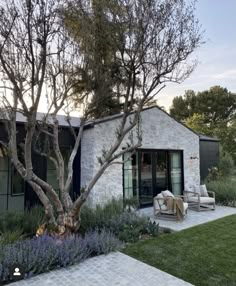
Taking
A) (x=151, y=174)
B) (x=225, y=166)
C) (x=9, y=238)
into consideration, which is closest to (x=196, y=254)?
(x=9, y=238)

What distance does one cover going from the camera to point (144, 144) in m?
11.3

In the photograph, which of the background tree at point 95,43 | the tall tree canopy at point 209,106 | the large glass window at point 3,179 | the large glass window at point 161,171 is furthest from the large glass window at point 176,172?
the tall tree canopy at point 209,106

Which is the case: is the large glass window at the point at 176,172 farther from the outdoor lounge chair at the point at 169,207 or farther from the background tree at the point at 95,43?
the background tree at the point at 95,43

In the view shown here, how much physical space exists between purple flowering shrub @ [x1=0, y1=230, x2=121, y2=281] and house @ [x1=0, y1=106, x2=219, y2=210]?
2787 mm

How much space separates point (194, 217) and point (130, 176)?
2966 mm

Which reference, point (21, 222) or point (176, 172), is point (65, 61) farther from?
point (176, 172)

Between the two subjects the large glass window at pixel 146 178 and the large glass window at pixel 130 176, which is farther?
the large glass window at pixel 146 178

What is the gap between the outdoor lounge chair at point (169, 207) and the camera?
913 centimetres

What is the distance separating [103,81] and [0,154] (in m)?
4.24

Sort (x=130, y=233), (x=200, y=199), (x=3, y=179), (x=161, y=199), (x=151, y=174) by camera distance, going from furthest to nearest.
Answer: (x=151, y=174) → (x=200, y=199) → (x=161, y=199) → (x=3, y=179) → (x=130, y=233)

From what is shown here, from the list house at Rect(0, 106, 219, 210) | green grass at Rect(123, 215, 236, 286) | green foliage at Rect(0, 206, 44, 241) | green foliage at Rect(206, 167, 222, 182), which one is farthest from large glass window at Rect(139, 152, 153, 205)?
green foliage at Rect(0, 206, 44, 241)

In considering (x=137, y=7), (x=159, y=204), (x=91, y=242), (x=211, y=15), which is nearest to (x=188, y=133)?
(x=159, y=204)

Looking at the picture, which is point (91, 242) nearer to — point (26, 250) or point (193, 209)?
point (26, 250)

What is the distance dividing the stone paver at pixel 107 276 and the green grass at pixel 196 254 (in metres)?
0.30
